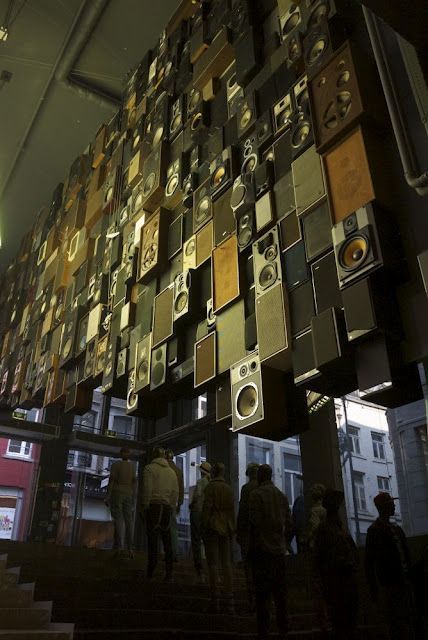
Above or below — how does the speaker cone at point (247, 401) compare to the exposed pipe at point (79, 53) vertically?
below

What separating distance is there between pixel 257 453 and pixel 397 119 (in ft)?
40.9

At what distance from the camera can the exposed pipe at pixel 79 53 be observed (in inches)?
333

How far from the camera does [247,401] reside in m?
4.00

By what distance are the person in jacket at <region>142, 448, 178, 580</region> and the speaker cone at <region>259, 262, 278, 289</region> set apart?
224 centimetres

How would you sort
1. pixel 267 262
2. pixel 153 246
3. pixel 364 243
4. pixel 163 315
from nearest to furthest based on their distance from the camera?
1. pixel 364 243
2. pixel 267 262
3. pixel 163 315
4. pixel 153 246

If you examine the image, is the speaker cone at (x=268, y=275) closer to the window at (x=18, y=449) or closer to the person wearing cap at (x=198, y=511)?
the person wearing cap at (x=198, y=511)

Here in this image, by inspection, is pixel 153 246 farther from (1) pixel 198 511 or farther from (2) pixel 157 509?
(1) pixel 198 511

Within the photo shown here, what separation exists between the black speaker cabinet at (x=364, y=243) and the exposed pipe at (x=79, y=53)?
6779mm

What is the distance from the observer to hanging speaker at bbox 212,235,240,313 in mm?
4645

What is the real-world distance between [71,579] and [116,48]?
26.1ft

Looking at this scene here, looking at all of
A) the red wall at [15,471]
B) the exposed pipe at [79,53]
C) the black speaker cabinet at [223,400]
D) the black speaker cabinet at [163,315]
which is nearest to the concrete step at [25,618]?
the black speaker cabinet at [223,400]

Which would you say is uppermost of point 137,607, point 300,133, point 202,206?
point 202,206

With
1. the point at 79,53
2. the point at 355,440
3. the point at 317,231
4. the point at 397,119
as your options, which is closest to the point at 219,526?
the point at 317,231

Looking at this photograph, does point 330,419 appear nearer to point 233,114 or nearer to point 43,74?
point 233,114
